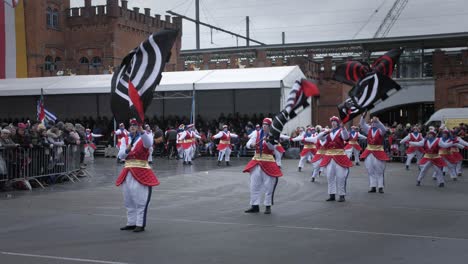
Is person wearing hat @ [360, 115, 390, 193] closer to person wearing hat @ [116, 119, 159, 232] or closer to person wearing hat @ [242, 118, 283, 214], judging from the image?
person wearing hat @ [242, 118, 283, 214]

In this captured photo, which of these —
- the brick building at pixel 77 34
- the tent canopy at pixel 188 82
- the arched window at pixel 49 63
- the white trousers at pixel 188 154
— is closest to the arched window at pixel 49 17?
the brick building at pixel 77 34

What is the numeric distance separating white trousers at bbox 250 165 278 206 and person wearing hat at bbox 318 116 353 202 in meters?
2.28

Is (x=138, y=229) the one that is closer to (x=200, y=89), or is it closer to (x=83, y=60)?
(x=200, y=89)

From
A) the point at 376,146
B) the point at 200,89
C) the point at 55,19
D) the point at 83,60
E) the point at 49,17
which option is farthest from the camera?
the point at 55,19

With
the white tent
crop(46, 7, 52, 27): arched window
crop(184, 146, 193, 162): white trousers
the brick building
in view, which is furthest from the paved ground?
crop(46, 7, 52, 27): arched window

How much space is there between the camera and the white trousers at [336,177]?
13906 millimetres

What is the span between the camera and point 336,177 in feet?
45.9

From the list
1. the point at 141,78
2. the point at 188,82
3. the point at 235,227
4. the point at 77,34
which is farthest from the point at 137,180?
the point at 77,34

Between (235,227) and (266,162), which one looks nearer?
(235,227)

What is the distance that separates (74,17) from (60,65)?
496 cm

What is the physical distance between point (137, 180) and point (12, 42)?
4268cm

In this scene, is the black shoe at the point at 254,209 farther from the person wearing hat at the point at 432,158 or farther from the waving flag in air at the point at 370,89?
the person wearing hat at the point at 432,158

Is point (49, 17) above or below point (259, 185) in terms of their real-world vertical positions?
above

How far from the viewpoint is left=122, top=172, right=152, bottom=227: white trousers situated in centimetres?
981
